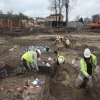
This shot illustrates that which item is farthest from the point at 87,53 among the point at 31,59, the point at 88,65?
the point at 31,59

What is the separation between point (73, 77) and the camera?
7688 millimetres

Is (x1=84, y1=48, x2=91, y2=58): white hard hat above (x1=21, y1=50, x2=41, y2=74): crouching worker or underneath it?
above

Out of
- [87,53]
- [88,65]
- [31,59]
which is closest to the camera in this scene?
[87,53]

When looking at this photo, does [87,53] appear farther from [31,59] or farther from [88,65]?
[31,59]

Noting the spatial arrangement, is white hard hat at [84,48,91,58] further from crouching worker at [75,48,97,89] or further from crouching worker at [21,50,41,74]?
crouching worker at [21,50,41,74]

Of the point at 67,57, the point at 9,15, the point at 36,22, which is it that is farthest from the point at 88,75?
the point at 36,22

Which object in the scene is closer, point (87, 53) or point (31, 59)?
point (87, 53)

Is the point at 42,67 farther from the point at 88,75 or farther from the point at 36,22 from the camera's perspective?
the point at 36,22

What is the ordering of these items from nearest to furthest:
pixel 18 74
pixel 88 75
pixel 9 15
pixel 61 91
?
pixel 88 75 < pixel 61 91 < pixel 18 74 < pixel 9 15

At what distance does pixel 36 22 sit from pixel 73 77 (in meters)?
45.1

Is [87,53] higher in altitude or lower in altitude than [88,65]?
higher

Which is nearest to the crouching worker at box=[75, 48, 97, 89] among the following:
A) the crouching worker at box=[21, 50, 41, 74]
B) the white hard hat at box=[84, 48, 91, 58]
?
the white hard hat at box=[84, 48, 91, 58]

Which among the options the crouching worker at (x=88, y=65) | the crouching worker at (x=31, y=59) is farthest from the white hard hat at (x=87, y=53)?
the crouching worker at (x=31, y=59)

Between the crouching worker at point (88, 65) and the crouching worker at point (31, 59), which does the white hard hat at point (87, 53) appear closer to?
the crouching worker at point (88, 65)
